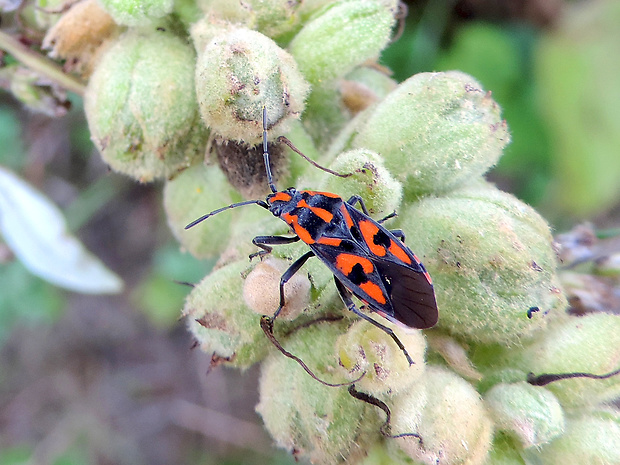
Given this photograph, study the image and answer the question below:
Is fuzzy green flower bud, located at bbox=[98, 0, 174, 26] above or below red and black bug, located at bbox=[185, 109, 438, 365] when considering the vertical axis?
above

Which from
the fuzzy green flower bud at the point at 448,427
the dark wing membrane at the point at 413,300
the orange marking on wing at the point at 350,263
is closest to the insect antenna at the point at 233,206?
the orange marking on wing at the point at 350,263

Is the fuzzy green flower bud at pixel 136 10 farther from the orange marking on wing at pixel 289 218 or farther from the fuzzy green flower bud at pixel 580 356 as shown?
the fuzzy green flower bud at pixel 580 356

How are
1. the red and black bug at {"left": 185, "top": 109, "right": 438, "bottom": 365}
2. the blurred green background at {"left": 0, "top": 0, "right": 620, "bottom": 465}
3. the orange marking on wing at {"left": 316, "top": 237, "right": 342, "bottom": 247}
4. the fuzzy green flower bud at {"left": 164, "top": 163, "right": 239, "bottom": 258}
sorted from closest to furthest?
the red and black bug at {"left": 185, "top": 109, "right": 438, "bottom": 365} → the orange marking on wing at {"left": 316, "top": 237, "right": 342, "bottom": 247} → the fuzzy green flower bud at {"left": 164, "top": 163, "right": 239, "bottom": 258} → the blurred green background at {"left": 0, "top": 0, "right": 620, "bottom": 465}

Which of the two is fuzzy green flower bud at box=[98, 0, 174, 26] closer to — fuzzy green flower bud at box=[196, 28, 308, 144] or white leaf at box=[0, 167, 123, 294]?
fuzzy green flower bud at box=[196, 28, 308, 144]

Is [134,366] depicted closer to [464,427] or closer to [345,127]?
[345,127]

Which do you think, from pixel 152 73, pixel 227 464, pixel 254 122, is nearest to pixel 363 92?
pixel 254 122

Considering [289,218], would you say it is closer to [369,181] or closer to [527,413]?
[369,181]

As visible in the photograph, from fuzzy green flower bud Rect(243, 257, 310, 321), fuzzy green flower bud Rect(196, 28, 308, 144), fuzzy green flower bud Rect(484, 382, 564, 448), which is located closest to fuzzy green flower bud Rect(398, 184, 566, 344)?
fuzzy green flower bud Rect(484, 382, 564, 448)

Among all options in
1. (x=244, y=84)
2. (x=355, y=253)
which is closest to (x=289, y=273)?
(x=355, y=253)
